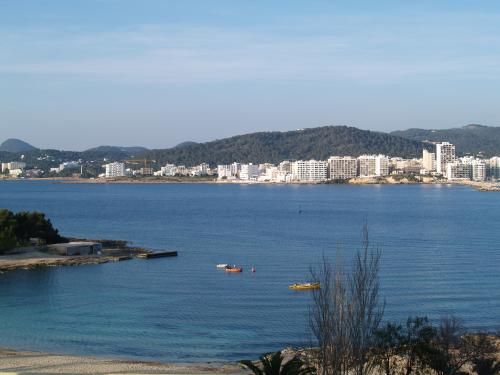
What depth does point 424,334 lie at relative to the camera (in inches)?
380

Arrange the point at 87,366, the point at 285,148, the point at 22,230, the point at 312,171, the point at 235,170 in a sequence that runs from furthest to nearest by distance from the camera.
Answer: the point at 285,148 < the point at 235,170 < the point at 312,171 < the point at 22,230 < the point at 87,366

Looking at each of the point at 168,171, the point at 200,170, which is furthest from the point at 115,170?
the point at 200,170

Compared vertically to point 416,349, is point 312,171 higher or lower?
higher

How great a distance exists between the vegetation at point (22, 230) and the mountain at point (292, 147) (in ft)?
404

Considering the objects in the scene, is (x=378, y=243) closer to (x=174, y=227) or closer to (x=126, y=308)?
(x=174, y=227)

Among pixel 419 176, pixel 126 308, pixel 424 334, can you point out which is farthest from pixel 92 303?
pixel 419 176

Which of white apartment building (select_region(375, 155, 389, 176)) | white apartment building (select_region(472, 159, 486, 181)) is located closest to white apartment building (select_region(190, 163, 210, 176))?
white apartment building (select_region(375, 155, 389, 176))

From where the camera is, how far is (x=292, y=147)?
16438 centimetres

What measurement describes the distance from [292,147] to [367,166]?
41.3 meters

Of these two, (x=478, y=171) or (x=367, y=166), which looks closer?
(x=478, y=171)

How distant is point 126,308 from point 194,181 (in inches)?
4300

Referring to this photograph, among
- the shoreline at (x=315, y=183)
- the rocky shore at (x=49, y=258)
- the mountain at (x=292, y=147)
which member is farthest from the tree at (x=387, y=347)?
the mountain at (x=292, y=147)

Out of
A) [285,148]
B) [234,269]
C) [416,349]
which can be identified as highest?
[285,148]

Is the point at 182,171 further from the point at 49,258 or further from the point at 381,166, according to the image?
the point at 49,258
